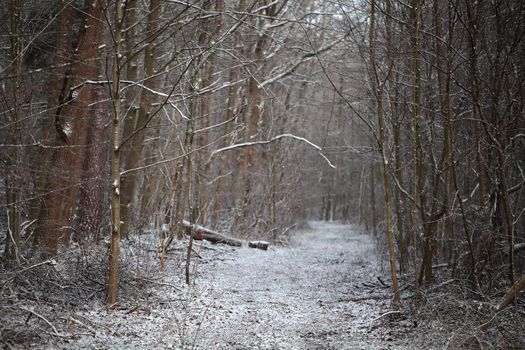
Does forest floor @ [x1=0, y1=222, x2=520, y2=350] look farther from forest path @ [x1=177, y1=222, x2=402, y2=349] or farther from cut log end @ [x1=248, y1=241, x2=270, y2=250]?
cut log end @ [x1=248, y1=241, x2=270, y2=250]

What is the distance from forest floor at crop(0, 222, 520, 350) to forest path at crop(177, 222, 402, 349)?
0.05ft

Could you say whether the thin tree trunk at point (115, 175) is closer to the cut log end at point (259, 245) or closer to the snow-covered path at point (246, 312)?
the snow-covered path at point (246, 312)

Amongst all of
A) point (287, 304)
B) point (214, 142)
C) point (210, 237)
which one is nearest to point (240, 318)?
point (287, 304)

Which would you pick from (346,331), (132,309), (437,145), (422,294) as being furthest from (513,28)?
(132,309)

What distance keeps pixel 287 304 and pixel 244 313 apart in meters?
1.05

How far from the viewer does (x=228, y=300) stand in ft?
25.7

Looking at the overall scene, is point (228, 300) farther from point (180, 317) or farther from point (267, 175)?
point (267, 175)

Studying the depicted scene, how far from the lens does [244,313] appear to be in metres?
7.10

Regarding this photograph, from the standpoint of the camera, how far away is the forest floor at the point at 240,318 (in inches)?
202

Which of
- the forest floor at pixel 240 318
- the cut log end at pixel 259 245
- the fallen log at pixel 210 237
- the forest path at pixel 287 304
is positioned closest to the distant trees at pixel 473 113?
the forest floor at pixel 240 318

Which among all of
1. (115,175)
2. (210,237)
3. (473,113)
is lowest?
(210,237)

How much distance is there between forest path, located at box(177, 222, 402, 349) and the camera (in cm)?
585

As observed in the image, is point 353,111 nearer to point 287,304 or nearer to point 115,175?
point 287,304

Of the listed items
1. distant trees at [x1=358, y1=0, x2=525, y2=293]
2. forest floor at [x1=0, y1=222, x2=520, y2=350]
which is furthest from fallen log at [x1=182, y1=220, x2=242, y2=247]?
distant trees at [x1=358, y1=0, x2=525, y2=293]
